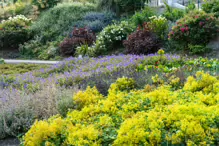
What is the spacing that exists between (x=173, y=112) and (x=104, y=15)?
11641 mm

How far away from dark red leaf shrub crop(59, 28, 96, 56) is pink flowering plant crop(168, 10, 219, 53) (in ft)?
12.3

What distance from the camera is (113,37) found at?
42.8ft

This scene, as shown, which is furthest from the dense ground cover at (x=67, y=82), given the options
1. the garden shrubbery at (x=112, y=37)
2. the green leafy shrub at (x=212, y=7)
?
the green leafy shrub at (x=212, y=7)

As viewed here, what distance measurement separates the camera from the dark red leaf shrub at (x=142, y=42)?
452 inches

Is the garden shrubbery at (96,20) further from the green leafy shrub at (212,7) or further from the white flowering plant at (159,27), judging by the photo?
the green leafy shrub at (212,7)

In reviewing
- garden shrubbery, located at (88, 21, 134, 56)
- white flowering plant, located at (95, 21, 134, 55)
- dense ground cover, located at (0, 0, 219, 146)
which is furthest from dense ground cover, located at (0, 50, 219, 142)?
white flowering plant, located at (95, 21, 134, 55)

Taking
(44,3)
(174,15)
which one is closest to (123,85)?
(174,15)

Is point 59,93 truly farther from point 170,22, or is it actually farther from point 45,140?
point 170,22

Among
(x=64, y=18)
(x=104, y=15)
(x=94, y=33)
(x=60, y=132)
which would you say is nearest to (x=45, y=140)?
(x=60, y=132)

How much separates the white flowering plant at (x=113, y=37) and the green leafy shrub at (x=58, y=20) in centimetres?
299

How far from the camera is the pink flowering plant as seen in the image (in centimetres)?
1084

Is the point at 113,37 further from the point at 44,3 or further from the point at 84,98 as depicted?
the point at 84,98

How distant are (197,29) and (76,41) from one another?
15.5 ft

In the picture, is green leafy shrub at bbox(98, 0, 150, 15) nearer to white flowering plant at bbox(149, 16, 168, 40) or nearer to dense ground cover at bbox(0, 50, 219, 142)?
white flowering plant at bbox(149, 16, 168, 40)
